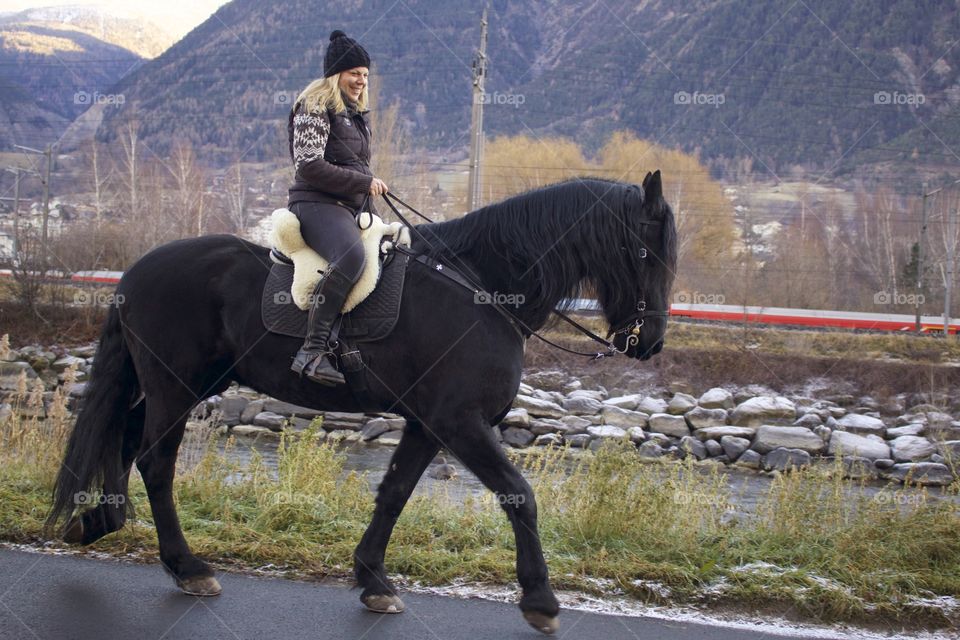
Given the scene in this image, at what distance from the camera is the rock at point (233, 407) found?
70.5 feet

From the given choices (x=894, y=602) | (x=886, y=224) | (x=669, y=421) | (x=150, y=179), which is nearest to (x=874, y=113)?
(x=886, y=224)

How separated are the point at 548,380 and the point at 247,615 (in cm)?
2132

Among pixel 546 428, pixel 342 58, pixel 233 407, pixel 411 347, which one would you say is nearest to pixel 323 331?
pixel 411 347

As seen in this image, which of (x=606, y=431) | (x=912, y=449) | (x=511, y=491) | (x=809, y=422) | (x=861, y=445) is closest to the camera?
(x=511, y=491)

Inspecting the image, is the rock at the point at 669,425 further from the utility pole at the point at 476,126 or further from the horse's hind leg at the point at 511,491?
the horse's hind leg at the point at 511,491

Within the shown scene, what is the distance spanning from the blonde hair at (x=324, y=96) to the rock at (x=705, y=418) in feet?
57.6

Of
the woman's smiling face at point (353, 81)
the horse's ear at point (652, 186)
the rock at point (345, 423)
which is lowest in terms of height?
the rock at point (345, 423)

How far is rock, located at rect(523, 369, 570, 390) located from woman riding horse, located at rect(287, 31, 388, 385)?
20.2 meters

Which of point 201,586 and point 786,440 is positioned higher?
point 201,586

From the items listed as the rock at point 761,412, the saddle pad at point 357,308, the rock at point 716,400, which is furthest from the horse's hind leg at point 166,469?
the rock at point 716,400

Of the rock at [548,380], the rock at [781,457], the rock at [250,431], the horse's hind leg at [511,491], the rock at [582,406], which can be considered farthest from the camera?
the rock at [548,380]

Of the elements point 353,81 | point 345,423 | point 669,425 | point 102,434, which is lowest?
point 345,423

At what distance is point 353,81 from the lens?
5.80 m

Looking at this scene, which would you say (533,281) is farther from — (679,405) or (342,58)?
(679,405)
